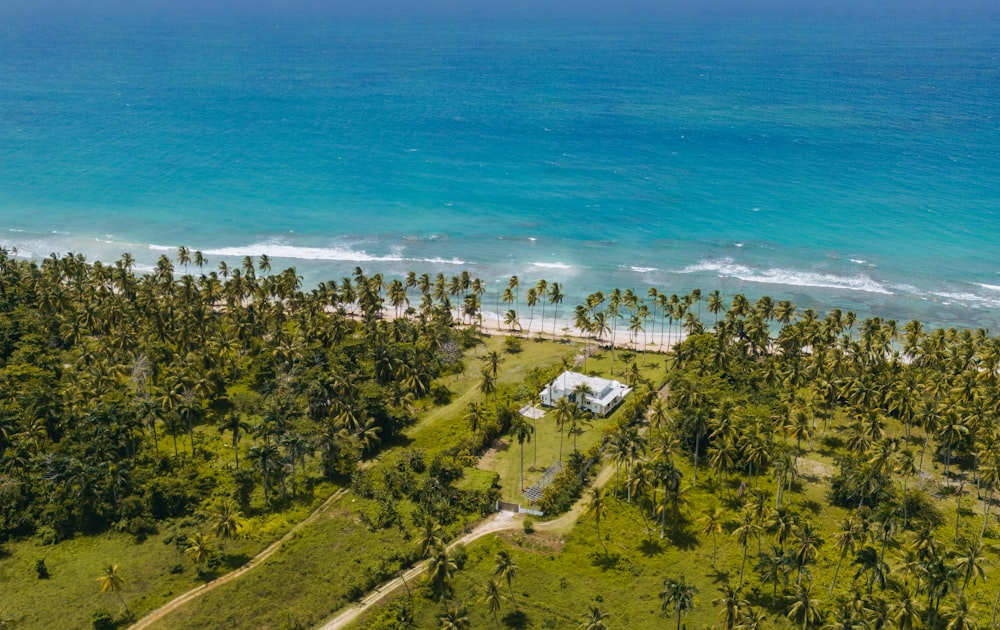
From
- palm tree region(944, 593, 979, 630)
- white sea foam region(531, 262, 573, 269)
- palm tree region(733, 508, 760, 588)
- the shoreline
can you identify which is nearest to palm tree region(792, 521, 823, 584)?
palm tree region(733, 508, 760, 588)

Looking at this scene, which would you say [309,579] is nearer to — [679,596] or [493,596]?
[493,596]

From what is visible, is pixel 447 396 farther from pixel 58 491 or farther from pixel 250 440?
A: pixel 58 491

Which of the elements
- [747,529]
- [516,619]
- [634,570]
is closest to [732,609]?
[747,529]

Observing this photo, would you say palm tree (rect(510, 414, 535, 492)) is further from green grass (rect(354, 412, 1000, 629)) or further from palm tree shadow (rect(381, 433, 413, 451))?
palm tree shadow (rect(381, 433, 413, 451))

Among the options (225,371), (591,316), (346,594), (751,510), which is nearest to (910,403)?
(751,510)

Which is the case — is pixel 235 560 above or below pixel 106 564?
above

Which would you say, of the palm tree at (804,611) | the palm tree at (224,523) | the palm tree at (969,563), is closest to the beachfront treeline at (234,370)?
the palm tree at (224,523)
